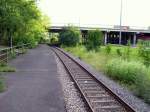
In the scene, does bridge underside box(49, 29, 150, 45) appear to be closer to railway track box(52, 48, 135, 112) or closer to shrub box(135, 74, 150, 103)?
railway track box(52, 48, 135, 112)

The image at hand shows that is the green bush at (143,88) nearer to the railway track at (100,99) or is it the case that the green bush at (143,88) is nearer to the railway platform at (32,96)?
the railway track at (100,99)

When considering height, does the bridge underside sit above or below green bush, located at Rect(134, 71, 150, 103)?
below

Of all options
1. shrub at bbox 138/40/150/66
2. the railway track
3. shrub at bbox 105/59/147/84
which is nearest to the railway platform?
the railway track

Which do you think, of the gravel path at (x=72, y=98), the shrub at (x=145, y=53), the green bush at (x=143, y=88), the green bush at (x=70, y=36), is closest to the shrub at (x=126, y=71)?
the green bush at (x=143, y=88)

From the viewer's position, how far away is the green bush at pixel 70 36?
7388 centimetres

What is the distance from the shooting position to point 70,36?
244ft

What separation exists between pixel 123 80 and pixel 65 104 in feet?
23.2

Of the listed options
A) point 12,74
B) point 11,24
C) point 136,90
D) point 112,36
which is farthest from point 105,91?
point 112,36

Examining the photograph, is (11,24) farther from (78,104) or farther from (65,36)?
(65,36)

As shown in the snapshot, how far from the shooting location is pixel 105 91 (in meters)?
14.1

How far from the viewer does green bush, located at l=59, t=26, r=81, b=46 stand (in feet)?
242

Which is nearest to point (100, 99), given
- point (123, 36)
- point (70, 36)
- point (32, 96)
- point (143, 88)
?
point (143, 88)

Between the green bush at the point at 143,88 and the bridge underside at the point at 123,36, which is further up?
the green bush at the point at 143,88

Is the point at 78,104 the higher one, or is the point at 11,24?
the point at 11,24
